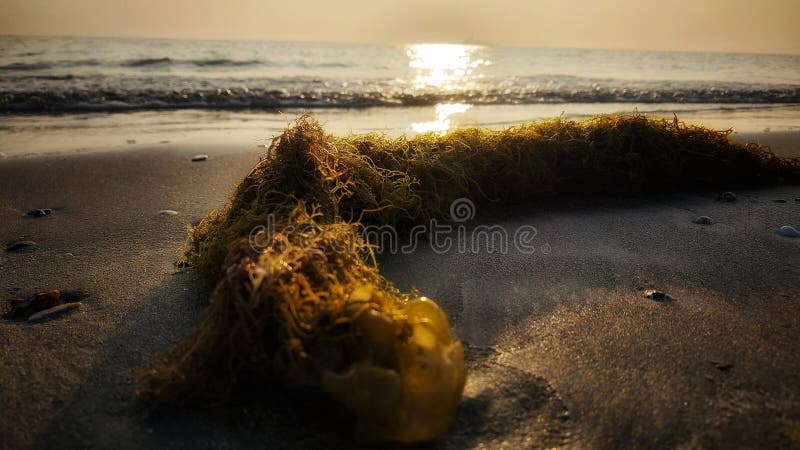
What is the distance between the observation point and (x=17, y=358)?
2234mm

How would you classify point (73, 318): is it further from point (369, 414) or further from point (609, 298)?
point (609, 298)

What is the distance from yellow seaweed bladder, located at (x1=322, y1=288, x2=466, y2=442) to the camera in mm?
1574

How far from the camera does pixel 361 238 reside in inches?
97.3

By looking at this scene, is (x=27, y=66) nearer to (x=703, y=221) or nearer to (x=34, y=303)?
(x=34, y=303)

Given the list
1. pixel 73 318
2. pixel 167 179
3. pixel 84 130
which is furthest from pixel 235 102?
pixel 73 318

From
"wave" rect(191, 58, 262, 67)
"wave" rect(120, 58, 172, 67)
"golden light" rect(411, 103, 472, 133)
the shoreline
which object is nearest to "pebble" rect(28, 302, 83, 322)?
the shoreline

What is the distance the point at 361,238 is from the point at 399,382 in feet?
3.30

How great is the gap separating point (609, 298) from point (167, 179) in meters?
4.05

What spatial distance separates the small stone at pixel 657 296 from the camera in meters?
2.66

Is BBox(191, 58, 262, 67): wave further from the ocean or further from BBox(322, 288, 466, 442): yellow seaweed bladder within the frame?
BBox(322, 288, 466, 442): yellow seaweed bladder

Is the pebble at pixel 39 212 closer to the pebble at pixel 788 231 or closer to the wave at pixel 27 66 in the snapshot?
the pebble at pixel 788 231

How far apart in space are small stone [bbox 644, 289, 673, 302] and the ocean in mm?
4462

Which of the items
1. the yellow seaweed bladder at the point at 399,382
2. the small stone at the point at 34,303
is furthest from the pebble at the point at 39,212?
the yellow seaweed bladder at the point at 399,382

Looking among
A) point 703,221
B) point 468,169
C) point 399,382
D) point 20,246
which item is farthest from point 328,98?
point 399,382
